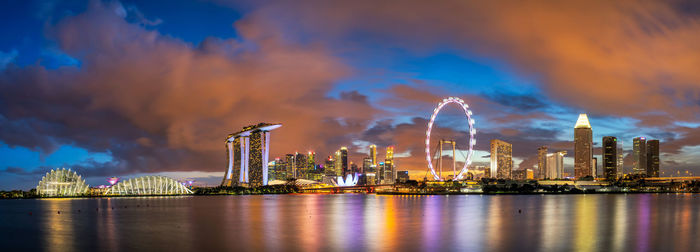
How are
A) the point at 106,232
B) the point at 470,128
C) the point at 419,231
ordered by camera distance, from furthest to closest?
1. the point at 470,128
2. the point at 106,232
3. the point at 419,231

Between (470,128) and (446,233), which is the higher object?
(470,128)

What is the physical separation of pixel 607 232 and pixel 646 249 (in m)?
11.7

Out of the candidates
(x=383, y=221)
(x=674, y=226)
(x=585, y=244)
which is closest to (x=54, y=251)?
(x=383, y=221)

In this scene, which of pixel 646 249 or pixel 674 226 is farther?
pixel 674 226

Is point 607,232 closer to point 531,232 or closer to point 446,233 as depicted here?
point 531,232

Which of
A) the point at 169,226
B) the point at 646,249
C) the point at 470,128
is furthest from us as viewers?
the point at 470,128

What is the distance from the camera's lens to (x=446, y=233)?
162ft

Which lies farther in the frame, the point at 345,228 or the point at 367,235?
the point at 345,228

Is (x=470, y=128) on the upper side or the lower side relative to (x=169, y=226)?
upper

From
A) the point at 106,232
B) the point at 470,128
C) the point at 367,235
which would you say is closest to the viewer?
the point at 367,235

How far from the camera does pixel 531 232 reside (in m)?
49.7

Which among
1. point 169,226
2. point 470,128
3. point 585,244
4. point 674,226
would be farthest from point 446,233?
point 470,128

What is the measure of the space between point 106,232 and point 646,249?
46420 mm

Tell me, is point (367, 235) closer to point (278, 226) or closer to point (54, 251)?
point (278, 226)
